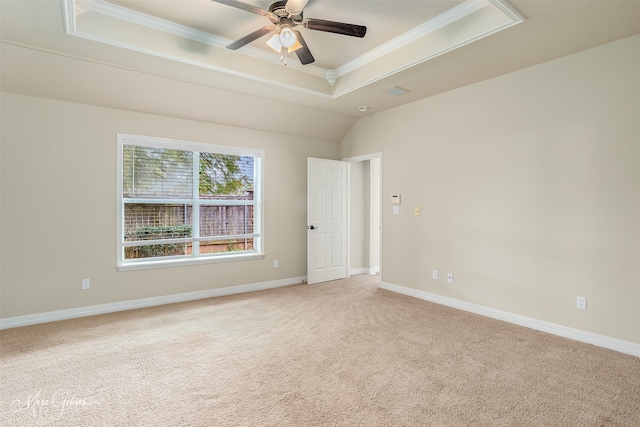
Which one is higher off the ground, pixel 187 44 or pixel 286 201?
pixel 187 44

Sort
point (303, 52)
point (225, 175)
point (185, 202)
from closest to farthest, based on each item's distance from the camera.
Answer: point (303, 52) < point (185, 202) < point (225, 175)

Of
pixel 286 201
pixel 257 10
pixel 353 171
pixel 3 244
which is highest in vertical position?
pixel 257 10

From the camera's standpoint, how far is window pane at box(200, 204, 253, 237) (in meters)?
4.71

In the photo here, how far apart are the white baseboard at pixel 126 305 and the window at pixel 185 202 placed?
17.8 inches

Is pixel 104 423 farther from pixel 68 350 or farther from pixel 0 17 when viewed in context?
pixel 0 17

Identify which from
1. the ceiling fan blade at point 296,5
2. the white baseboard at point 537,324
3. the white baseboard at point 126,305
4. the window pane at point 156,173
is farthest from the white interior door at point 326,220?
the ceiling fan blade at point 296,5

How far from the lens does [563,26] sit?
103 inches

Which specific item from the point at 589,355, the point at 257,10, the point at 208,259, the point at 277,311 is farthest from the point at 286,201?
the point at 589,355

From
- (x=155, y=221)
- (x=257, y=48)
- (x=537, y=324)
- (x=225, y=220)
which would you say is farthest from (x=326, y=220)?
(x=537, y=324)

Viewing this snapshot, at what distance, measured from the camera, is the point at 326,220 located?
18.2 feet

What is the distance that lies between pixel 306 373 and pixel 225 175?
3.26 metres

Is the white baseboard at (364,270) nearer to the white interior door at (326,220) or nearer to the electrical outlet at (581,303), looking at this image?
the white interior door at (326,220)

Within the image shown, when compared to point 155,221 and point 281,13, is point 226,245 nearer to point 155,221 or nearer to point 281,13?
point 155,221

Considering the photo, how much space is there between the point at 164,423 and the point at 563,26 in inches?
161
